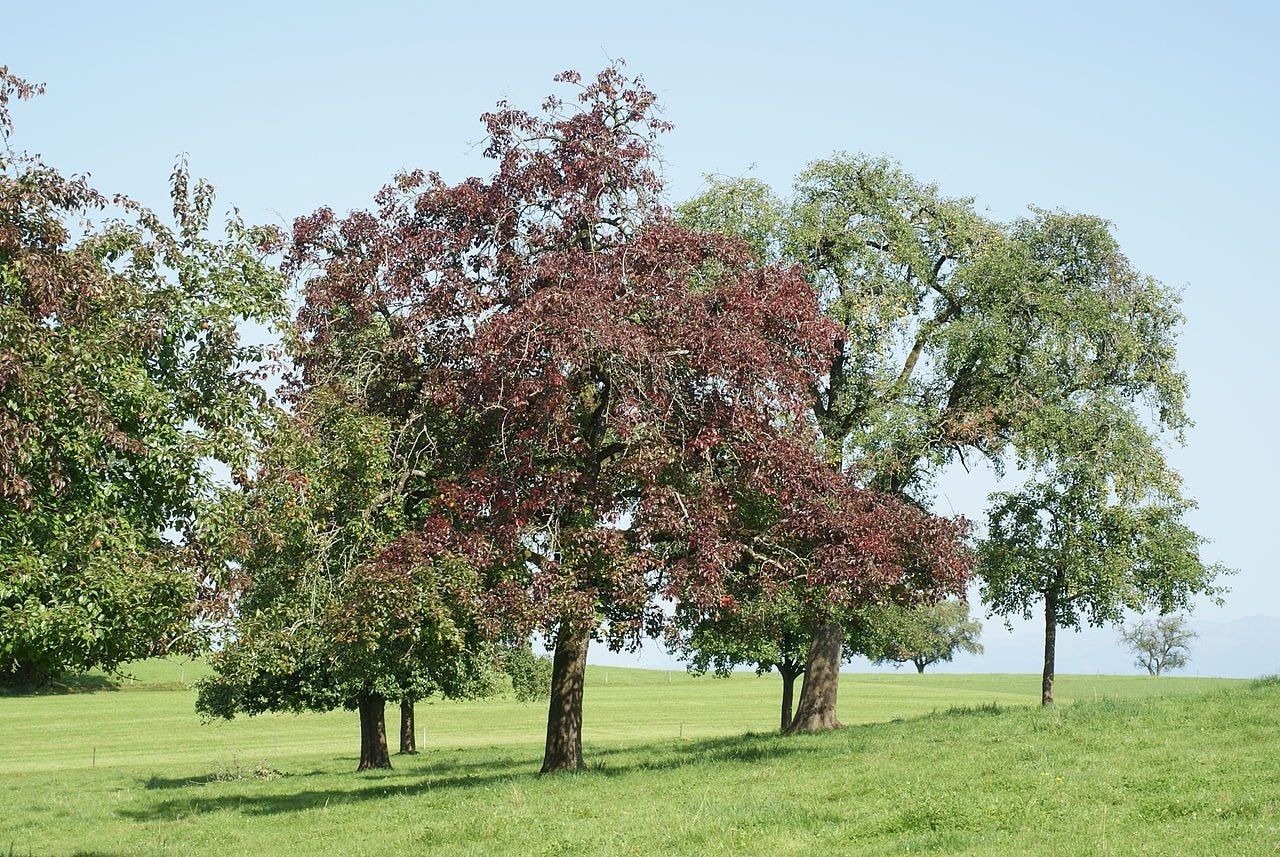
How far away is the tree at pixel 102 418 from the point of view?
17406mm

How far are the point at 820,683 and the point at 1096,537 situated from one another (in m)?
10.6

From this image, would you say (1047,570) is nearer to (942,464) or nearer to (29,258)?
(942,464)

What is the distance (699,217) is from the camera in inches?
1585

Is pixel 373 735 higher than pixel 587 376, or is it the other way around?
pixel 587 376

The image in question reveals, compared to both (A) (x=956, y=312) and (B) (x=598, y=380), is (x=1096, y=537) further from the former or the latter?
(B) (x=598, y=380)

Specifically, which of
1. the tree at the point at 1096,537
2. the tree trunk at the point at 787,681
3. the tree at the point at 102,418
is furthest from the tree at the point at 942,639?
the tree at the point at 102,418

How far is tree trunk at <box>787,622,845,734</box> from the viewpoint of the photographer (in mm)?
41094

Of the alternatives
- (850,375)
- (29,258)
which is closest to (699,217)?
(850,375)

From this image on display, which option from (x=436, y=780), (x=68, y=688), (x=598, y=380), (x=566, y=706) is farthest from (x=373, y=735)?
(x=68, y=688)

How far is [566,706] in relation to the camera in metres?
30.9

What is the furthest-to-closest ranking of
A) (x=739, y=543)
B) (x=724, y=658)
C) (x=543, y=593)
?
(x=724, y=658)
(x=739, y=543)
(x=543, y=593)

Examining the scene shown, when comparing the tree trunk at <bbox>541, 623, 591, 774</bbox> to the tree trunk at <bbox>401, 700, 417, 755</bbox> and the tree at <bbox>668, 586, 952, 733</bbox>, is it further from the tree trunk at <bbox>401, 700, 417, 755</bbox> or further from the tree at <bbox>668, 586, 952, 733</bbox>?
the tree trunk at <bbox>401, 700, 417, 755</bbox>

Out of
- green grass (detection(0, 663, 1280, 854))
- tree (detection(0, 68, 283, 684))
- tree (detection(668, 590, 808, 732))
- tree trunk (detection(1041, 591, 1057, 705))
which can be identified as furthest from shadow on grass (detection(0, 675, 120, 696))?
tree (detection(0, 68, 283, 684))

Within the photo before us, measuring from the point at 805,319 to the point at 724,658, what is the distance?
88.5ft
